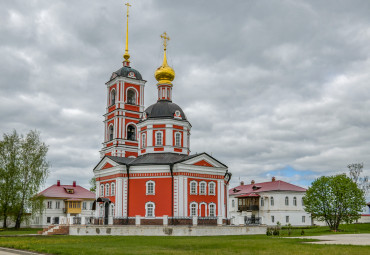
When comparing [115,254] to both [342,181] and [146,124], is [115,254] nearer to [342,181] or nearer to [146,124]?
[146,124]

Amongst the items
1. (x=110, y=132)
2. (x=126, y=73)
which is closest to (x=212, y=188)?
(x=110, y=132)

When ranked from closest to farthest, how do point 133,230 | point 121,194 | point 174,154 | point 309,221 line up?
point 133,230
point 121,194
point 174,154
point 309,221

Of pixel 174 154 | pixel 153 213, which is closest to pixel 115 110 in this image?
pixel 174 154

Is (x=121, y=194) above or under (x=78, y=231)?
above

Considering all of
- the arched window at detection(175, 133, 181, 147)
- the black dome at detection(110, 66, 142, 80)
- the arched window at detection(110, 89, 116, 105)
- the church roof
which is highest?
the black dome at detection(110, 66, 142, 80)

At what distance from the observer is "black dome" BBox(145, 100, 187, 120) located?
37844 millimetres

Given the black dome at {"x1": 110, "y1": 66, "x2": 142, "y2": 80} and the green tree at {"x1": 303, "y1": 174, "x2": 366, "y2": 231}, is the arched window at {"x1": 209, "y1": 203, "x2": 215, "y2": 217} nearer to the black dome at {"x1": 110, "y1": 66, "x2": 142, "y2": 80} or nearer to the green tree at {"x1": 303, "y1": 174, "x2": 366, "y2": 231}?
the green tree at {"x1": 303, "y1": 174, "x2": 366, "y2": 231}

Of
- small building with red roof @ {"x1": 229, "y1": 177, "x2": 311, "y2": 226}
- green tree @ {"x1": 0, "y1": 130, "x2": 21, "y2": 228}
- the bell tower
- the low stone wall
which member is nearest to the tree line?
green tree @ {"x1": 0, "y1": 130, "x2": 21, "y2": 228}

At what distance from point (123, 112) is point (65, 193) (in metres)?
21.6

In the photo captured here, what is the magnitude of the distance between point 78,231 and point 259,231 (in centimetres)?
1388

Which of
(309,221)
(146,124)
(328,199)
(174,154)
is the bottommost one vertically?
(309,221)

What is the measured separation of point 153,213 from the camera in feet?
110

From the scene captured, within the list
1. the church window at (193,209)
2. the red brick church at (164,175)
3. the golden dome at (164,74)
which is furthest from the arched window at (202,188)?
the golden dome at (164,74)

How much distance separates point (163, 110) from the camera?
125ft
